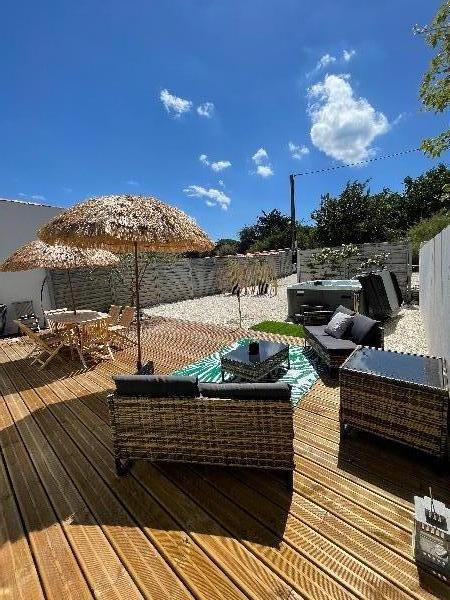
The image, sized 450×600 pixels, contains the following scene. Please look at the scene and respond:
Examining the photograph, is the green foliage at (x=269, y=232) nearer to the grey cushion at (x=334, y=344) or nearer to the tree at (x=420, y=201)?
the tree at (x=420, y=201)

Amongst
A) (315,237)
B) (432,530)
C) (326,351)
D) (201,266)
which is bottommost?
(432,530)

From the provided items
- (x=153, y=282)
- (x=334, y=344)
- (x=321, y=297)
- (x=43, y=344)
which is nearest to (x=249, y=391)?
(x=334, y=344)

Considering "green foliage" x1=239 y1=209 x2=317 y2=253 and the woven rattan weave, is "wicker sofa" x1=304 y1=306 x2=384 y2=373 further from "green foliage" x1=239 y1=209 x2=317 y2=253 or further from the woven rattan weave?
"green foliage" x1=239 y1=209 x2=317 y2=253

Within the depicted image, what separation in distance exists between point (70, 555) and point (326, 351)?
4322mm

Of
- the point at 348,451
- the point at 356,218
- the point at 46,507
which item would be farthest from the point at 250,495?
the point at 356,218

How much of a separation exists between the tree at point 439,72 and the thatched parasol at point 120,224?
11.5m

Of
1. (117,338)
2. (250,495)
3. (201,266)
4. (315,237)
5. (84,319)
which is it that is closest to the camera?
(250,495)

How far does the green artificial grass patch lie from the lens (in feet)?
27.6

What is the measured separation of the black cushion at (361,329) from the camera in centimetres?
530

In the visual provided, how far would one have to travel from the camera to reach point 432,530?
2105 millimetres

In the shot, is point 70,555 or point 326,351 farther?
point 326,351

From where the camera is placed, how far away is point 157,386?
3.03 meters

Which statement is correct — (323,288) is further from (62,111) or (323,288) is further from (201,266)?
(62,111)

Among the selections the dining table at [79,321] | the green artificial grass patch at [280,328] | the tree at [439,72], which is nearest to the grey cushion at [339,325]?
the green artificial grass patch at [280,328]
